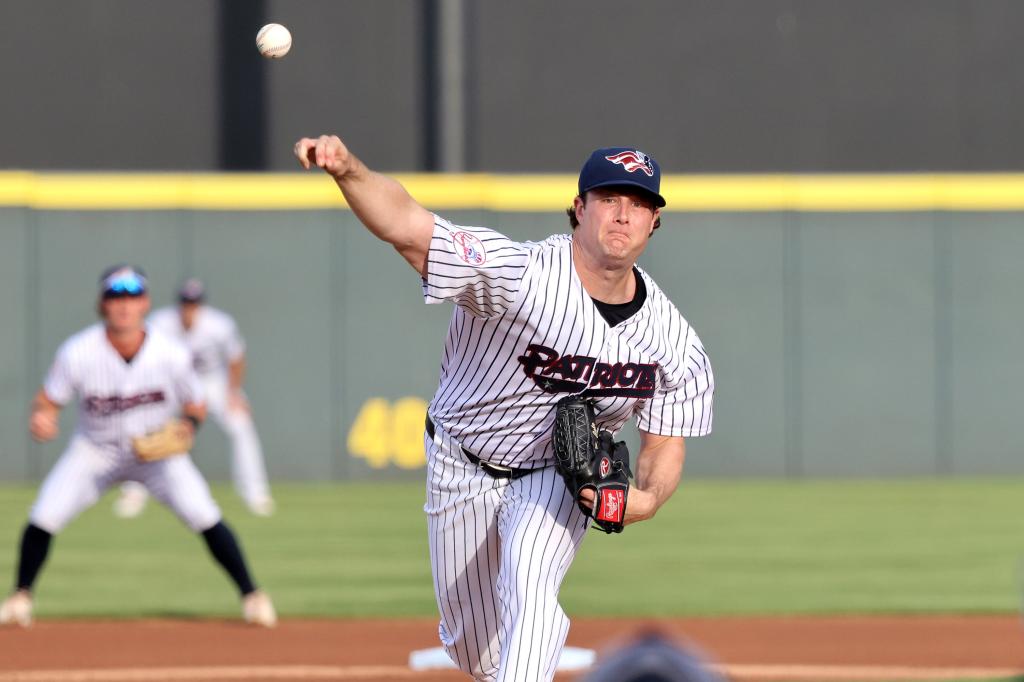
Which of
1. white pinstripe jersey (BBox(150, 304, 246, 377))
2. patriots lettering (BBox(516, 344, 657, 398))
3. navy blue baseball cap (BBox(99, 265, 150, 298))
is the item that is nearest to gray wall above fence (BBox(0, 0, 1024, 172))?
white pinstripe jersey (BBox(150, 304, 246, 377))

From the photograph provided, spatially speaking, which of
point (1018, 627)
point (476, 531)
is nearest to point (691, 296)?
point (1018, 627)

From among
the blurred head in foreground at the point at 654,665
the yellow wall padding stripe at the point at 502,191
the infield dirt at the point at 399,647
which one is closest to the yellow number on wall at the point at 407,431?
the yellow wall padding stripe at the point at 502,191

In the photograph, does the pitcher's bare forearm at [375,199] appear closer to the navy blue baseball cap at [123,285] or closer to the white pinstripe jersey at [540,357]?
the white pinstripe jersey at [540,357]

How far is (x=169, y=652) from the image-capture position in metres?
7.92

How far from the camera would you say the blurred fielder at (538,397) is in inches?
189

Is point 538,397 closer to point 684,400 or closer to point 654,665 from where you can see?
point 684,400

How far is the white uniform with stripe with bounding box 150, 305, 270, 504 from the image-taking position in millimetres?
14094

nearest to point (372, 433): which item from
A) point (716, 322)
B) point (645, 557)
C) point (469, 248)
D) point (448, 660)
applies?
point (716, 322)

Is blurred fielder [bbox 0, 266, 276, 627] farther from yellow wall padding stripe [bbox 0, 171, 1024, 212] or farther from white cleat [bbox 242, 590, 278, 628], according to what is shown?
yellow wall padding stripe [bbox 0, 171, 1024, 212]

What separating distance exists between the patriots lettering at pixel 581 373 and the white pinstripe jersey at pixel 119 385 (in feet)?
14.0

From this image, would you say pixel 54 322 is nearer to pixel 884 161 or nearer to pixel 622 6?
pixel 622 6

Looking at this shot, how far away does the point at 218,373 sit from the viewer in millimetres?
14539

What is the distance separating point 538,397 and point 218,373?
9.83 meters

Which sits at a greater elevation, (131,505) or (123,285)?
(123,285)
